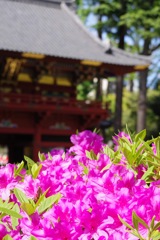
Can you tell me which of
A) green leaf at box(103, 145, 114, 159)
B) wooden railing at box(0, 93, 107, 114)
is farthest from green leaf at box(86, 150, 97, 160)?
wooden railing at box(0, 93, 107, 114)

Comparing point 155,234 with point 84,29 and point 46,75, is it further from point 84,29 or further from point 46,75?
point 84,29

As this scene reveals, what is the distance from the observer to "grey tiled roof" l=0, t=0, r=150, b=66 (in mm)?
15203

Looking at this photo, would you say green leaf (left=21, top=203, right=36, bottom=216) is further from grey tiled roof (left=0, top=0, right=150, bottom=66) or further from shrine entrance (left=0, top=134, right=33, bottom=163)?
shrine entrance (left=0, top=134, right=33, bottom=163)

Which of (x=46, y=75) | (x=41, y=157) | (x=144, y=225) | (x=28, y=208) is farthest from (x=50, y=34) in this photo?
(x=144, y=225)

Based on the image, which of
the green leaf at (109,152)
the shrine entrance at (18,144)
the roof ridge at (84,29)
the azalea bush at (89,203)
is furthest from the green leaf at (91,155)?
the roof ridge at (84,29)

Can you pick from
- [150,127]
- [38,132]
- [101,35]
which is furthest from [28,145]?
[150,127]

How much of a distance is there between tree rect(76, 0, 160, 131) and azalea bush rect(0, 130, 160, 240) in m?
18.4

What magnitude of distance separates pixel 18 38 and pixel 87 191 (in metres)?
14.1

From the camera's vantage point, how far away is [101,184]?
73.1 inches

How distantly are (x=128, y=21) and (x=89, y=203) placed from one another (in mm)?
18999

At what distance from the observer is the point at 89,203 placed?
1.69 m

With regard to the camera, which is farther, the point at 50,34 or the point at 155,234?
the point at 50,34

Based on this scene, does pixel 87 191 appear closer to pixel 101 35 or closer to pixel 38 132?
pixel 38 132

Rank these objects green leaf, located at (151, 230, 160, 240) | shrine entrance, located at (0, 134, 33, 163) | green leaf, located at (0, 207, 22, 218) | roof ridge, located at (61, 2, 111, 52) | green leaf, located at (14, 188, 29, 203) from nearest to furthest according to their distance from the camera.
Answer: green leaf, located at (151, 230, 160, 240), green leaf, located at (0, 207, 22, 218), green leaf, located at (14, 188, 29, 203), shrine entrance, located at (0, 134, 33, 163), roof ridge, located at (61, 2, 111, 52)
